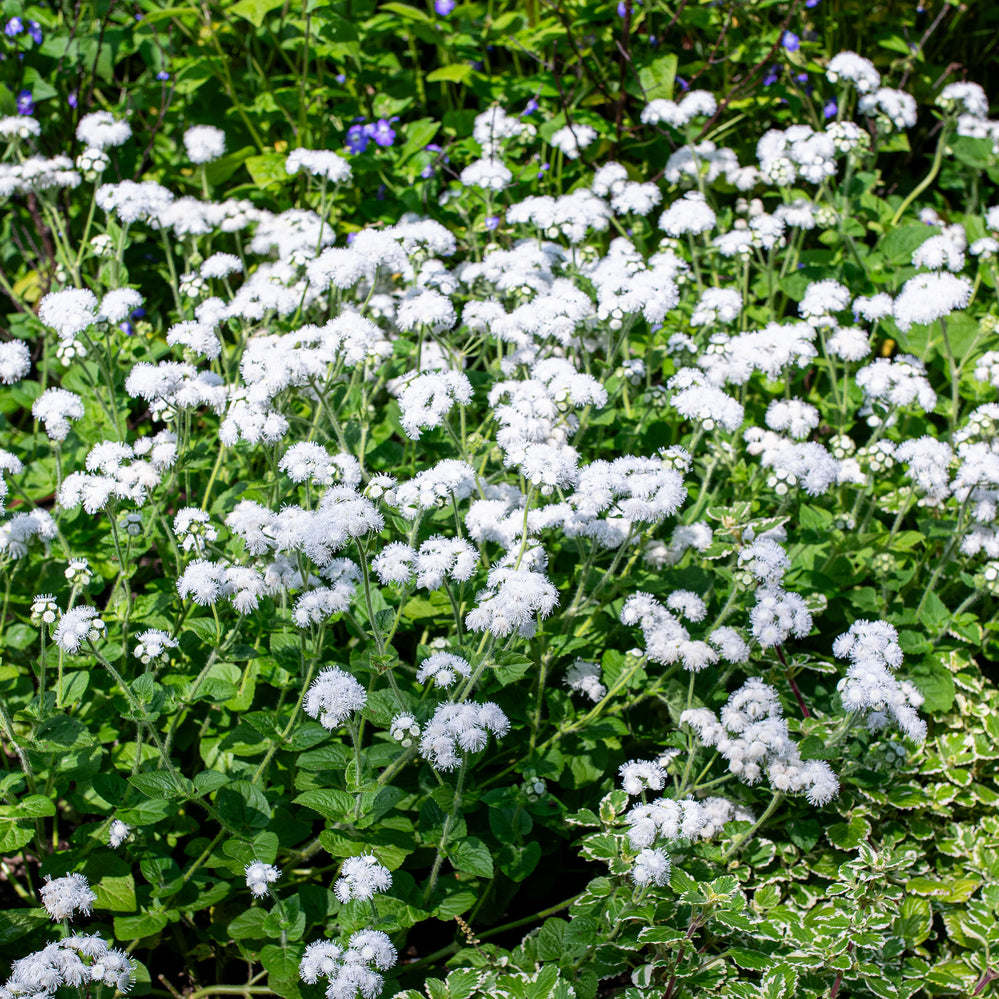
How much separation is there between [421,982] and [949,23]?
689cm

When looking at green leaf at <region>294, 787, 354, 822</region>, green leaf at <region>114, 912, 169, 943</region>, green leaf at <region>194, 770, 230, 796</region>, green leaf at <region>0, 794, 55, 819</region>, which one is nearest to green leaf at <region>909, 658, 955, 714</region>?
green leaf at <region>294, 787, 354, 822</region>

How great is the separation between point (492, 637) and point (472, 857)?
0.61 m

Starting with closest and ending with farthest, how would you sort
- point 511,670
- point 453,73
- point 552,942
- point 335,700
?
point 335,700 → point 552,942 → point 511,670 → point 453,73

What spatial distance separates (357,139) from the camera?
5121 mm

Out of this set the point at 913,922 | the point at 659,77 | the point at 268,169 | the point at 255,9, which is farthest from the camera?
the point at 659,77

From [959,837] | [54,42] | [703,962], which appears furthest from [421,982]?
[54,42]

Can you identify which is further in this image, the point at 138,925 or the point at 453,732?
the point at 138,925

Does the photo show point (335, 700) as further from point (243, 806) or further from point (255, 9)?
point (255, 9)

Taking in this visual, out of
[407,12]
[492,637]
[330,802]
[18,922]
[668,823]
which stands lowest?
[18,922]

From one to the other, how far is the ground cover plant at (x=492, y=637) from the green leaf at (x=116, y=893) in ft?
0.04

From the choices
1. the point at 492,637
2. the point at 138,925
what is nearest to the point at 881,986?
the point at 492,637

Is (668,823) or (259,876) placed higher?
(668,823)

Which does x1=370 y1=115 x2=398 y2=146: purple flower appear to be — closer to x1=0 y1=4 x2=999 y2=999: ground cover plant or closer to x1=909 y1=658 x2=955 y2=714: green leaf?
x1=0 y1=4 x2=999 y2=999: ground cover plant

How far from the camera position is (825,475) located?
352 centimetres
